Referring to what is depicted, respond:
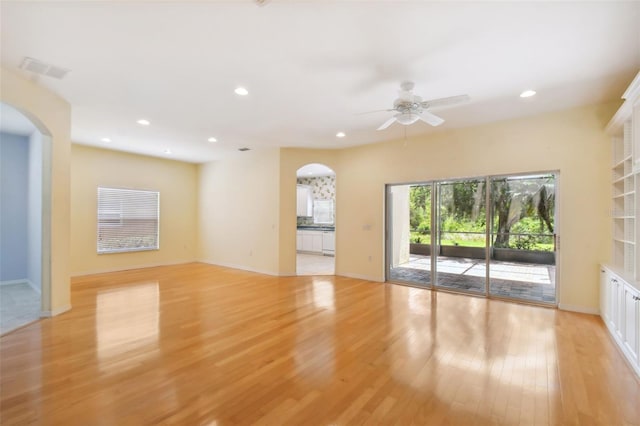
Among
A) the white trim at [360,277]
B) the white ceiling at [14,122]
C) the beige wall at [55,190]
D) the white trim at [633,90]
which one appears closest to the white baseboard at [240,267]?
the white trim at [360,277]

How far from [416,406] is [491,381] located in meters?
0.80

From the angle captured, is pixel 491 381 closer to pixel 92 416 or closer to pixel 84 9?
pixel 92 416

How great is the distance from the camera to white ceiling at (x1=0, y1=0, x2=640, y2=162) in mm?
2195

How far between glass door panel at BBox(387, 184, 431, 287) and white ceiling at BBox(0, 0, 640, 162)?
186cm

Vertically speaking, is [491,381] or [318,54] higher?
[318,54]

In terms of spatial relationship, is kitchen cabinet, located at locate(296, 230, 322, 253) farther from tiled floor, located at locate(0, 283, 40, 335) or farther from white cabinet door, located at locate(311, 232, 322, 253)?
tiled floor, located at locate(0, 283, 40, 335)

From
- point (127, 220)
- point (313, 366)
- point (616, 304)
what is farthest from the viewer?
point (127, 220)

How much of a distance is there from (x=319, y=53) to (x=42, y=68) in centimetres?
295

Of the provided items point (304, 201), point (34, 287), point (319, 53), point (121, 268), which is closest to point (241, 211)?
point (121, 268)

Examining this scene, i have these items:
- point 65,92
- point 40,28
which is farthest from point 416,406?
point 65,92

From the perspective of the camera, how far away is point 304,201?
34.5ft

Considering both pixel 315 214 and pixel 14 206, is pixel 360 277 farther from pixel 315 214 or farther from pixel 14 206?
pixel 14 206

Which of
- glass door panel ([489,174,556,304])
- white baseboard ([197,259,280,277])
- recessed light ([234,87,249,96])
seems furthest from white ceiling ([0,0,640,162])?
white baseboard ([197,259,280,277])

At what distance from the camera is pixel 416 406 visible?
2.05m
